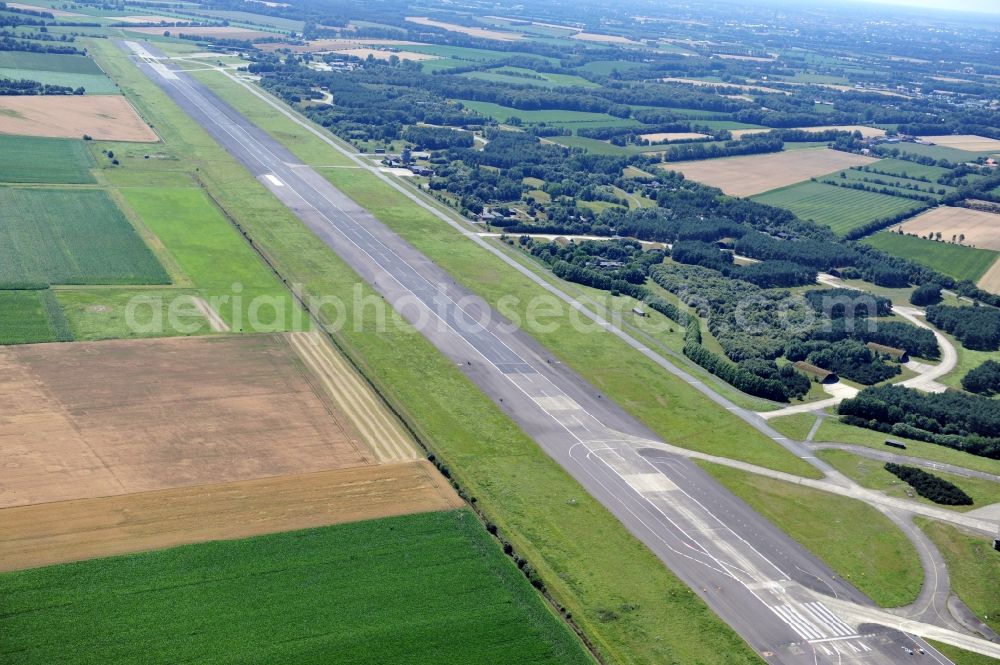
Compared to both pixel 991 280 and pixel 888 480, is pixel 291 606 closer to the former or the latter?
pixel 888 480

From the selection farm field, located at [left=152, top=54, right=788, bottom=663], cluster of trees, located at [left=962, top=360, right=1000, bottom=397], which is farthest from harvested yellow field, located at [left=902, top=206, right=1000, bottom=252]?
farm field, located at [left=152, top=54, right=788, bottom=663]

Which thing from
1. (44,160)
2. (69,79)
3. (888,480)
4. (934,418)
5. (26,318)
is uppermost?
(69,79)

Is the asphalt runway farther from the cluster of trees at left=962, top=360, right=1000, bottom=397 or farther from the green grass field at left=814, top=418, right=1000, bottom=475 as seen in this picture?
the cluster of trees at left=962, top=360, right=1000, bottom=397

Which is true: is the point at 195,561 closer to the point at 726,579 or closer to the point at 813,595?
the point at 726,579

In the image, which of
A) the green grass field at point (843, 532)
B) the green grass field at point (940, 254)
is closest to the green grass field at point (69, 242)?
the green grass field at point (843, 532)

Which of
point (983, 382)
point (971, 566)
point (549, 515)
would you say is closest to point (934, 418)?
point (983, 382)

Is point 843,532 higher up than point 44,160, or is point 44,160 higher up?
point 44,160
